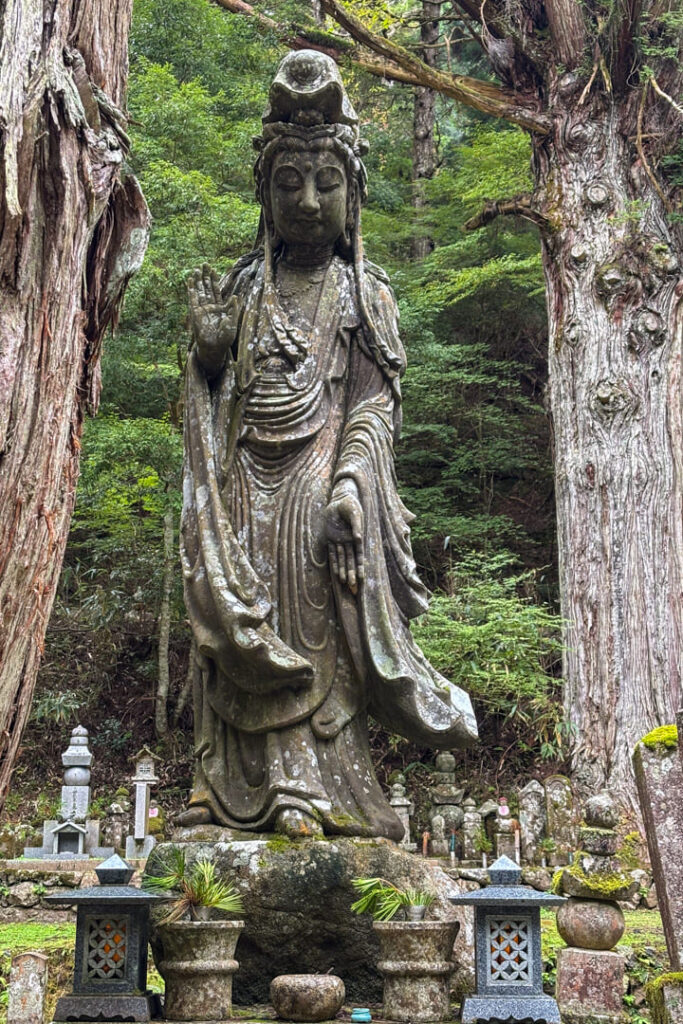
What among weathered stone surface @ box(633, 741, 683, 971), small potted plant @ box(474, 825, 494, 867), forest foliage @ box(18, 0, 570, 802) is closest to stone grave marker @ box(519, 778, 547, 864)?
small potted plant @ box(474, 825, 494, 867)

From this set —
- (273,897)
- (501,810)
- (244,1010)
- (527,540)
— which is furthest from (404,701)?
(527,540)

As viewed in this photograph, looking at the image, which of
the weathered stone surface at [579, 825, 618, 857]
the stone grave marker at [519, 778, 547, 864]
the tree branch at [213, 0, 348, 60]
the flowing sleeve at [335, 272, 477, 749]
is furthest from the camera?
the tree branch at [213, 0, 348, 60]

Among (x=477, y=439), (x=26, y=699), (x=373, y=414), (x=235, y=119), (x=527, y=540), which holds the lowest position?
(x=26, y=699)

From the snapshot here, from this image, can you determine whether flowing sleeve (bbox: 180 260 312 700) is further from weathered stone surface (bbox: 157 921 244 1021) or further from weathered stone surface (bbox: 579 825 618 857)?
weathered stone surface (bbox: 579 825 618 857)

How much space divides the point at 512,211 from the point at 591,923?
10.3 meters

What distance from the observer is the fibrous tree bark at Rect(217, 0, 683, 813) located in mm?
11758

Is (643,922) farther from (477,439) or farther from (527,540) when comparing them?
(477,439)

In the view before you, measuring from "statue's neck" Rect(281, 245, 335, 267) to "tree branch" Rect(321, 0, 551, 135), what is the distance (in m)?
8.10

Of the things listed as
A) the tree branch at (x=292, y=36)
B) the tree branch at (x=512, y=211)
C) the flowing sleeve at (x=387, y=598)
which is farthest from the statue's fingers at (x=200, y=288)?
the tree branch at (x=292, y=36)

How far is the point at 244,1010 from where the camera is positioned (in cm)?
446

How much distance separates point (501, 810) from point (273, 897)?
711 cm

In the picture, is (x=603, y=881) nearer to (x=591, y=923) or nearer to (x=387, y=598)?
(x=591, y=923)

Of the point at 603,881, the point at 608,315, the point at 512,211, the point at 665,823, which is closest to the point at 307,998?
the point at 603,881

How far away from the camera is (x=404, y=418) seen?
55.7ft
